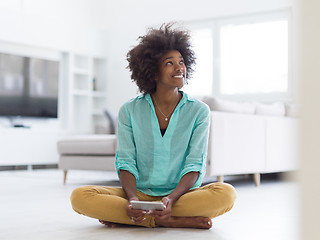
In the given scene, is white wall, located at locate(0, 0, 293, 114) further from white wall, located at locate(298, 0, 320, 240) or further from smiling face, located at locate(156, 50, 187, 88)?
white wall, located at locate(298, 0, 320, 240)

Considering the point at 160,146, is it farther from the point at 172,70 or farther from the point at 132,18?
the point at 132,18

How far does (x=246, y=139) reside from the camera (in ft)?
13.4

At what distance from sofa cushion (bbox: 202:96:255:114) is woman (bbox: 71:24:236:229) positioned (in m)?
1.65

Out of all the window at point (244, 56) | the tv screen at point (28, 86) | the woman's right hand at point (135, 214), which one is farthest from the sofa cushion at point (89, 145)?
the window at point (244, 56)

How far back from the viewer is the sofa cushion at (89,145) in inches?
167

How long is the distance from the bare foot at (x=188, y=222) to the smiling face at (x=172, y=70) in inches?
22.6

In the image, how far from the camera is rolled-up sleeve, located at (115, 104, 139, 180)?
201cm

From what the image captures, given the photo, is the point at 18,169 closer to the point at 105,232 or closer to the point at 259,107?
the point at 259,107

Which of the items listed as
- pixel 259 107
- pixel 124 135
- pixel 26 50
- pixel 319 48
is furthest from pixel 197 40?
Result: pixel 319 48

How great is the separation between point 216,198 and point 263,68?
5463 mm

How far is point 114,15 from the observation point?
8336 mm

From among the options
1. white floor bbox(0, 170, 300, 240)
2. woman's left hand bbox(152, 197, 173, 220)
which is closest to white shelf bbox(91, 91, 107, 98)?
white floor bbox(0, 170, 300, 240)

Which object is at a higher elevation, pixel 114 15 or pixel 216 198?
pixel 114 15

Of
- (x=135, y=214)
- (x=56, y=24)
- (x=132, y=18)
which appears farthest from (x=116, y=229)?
(x=132, y=18)
